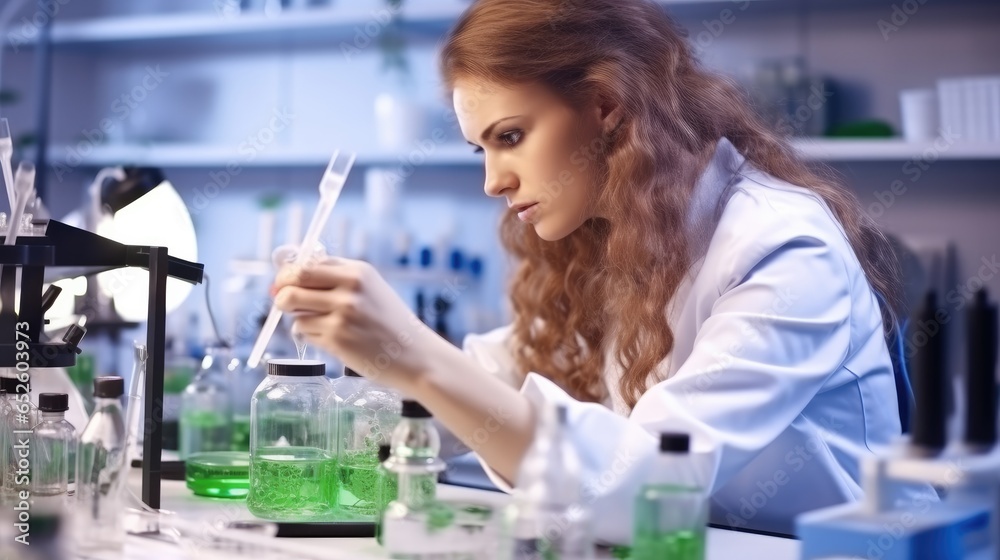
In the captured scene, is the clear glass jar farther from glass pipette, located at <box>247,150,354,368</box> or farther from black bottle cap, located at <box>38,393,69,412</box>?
glass pipette, located at <box>247,150,354,368</box>

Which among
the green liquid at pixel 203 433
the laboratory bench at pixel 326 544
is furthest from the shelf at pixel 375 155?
the green liquid at pixel 203 433

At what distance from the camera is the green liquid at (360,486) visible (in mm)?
1205

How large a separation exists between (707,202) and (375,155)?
1779mm

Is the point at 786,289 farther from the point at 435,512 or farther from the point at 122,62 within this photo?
the point at 122,62

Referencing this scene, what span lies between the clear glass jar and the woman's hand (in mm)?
697

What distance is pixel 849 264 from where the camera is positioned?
53.9 inches

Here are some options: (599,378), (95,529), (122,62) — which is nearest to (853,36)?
(599,378)

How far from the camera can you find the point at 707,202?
147cm

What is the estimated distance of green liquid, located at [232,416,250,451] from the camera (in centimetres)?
160

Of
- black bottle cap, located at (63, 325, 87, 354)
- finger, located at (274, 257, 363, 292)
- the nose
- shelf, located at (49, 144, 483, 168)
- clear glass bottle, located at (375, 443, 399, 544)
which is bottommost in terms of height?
clear glass bottle, located at (375, 443, 399, 544)

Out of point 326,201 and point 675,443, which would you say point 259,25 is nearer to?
point 326,201

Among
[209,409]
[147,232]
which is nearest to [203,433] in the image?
[209,409]

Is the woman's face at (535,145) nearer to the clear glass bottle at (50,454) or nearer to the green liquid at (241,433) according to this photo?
the green liquid at (241,433)

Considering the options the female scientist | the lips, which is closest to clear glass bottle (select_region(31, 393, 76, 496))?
the female scientist
